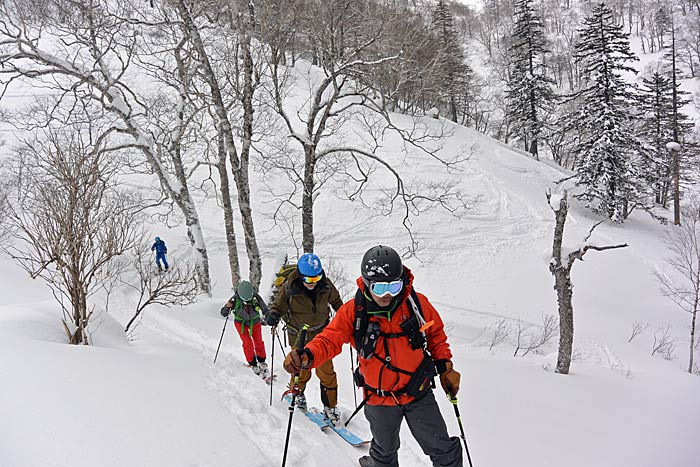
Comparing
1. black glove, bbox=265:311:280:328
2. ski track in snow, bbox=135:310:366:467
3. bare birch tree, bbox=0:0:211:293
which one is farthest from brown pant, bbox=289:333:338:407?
bare birch tree, bbox=0:0:211:293

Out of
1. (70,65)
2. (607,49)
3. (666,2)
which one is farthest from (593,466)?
(666,2)

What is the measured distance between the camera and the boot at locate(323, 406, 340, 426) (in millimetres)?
5085

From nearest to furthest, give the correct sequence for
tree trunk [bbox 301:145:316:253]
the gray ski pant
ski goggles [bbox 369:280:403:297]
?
ski goggles [bbox 369:280:403:297], the gray ski pant, tree trunk [bbox 301:145:316:253]

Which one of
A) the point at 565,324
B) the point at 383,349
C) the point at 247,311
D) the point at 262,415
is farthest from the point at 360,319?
Answer: the point at 565,324

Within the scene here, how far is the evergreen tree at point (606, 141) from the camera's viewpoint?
82.1 feet

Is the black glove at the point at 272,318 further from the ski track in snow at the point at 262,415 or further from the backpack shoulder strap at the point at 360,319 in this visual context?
the backpack shoulder strap at the point at 360,319

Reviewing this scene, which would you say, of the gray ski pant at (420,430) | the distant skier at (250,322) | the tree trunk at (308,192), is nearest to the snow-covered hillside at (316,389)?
the distant skier at (250,322)

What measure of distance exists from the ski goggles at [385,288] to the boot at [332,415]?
2.57 meters

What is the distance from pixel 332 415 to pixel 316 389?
4.20ft

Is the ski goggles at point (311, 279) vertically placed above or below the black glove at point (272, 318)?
above

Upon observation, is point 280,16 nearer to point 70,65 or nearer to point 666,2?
point 70,65

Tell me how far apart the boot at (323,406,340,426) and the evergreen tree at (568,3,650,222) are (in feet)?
81.4

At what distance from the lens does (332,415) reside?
512cm

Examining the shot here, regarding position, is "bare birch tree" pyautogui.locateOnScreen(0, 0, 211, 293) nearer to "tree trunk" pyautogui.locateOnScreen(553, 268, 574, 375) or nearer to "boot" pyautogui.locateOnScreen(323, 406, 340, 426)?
"boot" pyautogui.locateOnScreen(323, 406, 340, 426)
